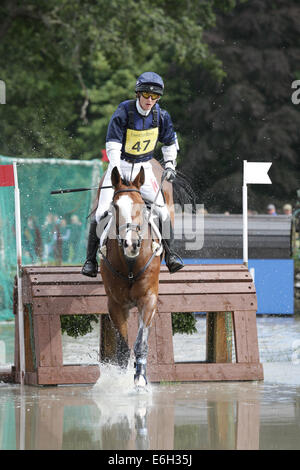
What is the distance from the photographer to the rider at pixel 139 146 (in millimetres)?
9961

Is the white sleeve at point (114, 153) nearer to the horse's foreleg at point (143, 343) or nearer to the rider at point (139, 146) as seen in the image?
the rider at point (139, 146)

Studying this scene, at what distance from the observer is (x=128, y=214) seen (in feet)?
30.4

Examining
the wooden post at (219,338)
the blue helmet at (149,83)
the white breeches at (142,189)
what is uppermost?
the blue helmet at (149,83)

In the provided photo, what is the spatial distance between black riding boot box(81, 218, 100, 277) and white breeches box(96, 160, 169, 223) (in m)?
0.25

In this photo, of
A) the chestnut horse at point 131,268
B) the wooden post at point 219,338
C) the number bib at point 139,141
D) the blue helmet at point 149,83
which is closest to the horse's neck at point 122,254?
the chestnut horse at point 131,268

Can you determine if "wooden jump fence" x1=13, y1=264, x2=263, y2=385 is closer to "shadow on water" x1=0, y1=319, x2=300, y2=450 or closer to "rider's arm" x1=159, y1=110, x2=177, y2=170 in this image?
"shadow on water" x1=0, y1=319, x2=300, y2=450

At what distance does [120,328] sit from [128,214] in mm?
1248

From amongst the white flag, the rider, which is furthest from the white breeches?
the white flag

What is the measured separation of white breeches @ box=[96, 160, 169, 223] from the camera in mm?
10125

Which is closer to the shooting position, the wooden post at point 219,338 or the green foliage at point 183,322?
the wooden post at point 219,338

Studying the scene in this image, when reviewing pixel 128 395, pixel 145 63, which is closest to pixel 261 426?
pixel 128 395

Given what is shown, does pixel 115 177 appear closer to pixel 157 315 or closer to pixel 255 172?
pixel 157 315

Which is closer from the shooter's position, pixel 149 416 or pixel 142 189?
pixel 149 416

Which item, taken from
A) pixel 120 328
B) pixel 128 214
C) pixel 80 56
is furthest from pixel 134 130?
pixel 80 56
